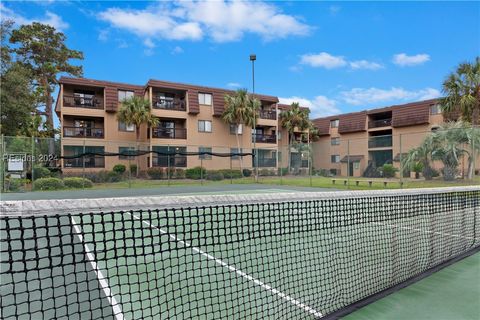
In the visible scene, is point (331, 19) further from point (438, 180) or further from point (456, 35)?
point (438, 180)

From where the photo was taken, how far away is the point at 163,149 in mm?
26359

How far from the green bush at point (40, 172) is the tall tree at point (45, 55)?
52.5 ft

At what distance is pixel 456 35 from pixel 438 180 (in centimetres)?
552

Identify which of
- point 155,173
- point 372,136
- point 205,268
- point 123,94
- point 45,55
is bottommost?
point 205,268

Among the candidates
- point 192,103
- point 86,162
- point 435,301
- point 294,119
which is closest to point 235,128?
point 192,103

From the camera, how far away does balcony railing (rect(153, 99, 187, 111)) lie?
27469 mm

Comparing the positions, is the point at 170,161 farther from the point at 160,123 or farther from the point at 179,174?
the point at 160,123

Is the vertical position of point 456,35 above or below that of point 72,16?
below

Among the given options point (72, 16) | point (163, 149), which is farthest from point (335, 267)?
point (163, 149)

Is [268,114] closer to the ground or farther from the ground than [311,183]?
farther from the ground

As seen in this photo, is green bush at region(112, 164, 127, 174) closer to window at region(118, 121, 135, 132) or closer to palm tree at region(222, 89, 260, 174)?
window at region(118, 121, 135, 132)

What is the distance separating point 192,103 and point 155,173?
7.86 meters

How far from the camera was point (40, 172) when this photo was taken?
1783 cm

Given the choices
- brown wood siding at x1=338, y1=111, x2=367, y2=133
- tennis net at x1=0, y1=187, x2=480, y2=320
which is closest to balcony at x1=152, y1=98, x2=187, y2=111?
brown wood siding at x1=338, y1=111, x2=367, y2=133
